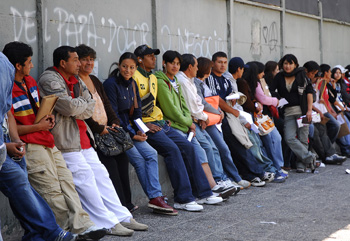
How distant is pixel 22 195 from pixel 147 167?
2.19 meters

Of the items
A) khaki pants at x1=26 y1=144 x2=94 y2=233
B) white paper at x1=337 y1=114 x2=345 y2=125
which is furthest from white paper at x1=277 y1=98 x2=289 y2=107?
khaki pants at x1=26 y1=144 x2=94 y2=233

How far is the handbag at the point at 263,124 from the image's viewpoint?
402 inches

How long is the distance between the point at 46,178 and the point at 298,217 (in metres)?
2.98

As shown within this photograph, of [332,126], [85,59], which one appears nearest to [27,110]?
[85,59]

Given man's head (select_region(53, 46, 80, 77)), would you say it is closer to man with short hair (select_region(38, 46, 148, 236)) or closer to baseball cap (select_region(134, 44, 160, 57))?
man with short hair (select_region(38, 46, 148, 236))

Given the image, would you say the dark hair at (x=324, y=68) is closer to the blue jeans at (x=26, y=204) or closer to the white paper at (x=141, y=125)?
the white paper at (x=141, y=125)

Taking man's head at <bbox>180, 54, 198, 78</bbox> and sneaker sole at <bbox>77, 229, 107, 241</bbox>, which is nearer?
sneaker sole at <bbox>77, 229, 107, 241</bbox>

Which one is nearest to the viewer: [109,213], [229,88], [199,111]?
[109,213]

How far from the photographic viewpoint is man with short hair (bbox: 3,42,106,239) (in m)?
5.90

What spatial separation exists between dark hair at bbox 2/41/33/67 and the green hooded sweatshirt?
8.17 ft

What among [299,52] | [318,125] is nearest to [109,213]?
[318,125]

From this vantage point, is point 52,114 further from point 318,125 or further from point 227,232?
point 318,125

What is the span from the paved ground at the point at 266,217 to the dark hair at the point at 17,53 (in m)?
1.90

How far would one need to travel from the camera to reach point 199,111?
8.73 metres
